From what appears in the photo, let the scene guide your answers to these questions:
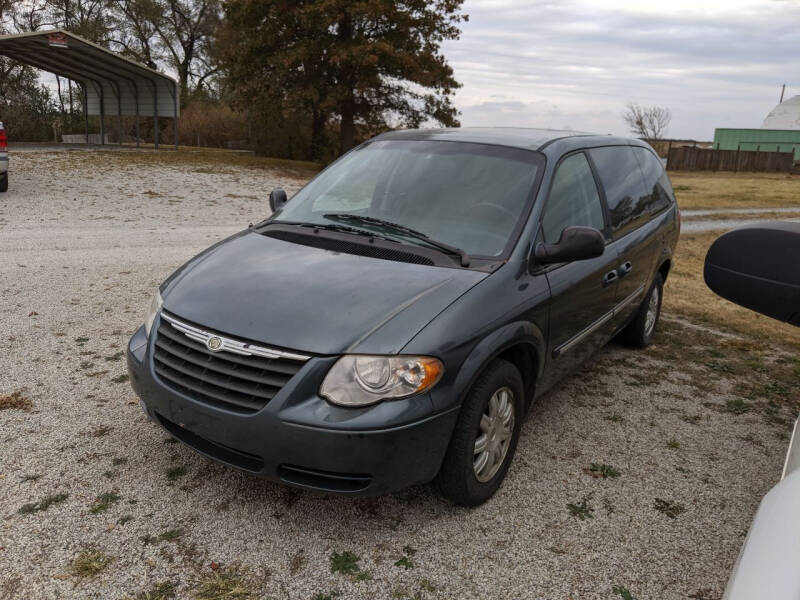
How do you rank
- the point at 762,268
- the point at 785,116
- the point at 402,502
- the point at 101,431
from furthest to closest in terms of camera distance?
the point at 785,116 < the point at 101,431 < the point at 402,502 < the point at 762,268

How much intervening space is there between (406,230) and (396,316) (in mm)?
930

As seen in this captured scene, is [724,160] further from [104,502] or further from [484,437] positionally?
[104,502]

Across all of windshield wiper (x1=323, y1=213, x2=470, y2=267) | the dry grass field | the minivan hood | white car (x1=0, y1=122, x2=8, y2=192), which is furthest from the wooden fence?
the minivan hood

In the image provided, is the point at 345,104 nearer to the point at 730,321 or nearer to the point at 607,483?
the point at 730,321

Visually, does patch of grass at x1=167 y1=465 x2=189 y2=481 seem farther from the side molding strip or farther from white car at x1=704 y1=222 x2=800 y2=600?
white car at x1=704 y1=222 x2=800 y2=600

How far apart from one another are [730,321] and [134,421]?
6.19m

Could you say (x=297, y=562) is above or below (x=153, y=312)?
below

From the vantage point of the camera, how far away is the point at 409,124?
82.7 feet

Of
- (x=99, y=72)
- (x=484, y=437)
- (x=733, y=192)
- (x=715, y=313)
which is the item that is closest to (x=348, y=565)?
(x=484, y=437)

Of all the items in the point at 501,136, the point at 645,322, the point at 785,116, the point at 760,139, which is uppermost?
the point at 785,116

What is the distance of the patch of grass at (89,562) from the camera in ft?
8.46

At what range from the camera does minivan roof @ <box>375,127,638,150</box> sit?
13.3ft

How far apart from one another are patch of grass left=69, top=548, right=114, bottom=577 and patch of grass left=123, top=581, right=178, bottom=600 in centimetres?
23

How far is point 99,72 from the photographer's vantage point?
81.9 ft
